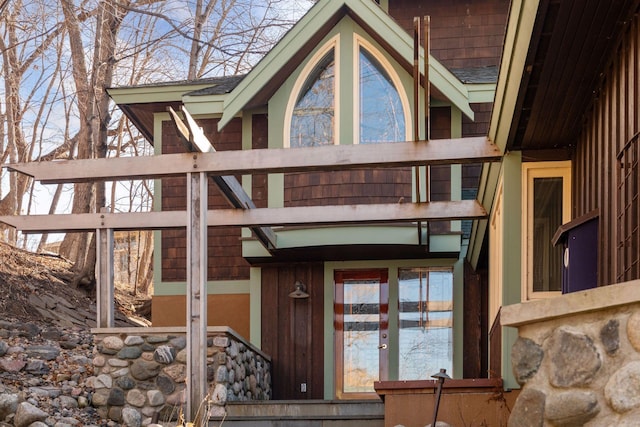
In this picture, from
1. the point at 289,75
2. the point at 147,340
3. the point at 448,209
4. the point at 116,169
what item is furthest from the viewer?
the point at 289,75

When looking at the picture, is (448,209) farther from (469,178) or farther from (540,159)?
(469,178)

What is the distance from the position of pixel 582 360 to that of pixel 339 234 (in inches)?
279

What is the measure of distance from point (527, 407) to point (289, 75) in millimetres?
7662

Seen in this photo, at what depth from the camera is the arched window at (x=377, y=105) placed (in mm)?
10438

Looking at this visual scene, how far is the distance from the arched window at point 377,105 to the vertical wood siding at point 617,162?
4.52 meters

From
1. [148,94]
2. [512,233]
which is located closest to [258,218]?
[512,233]

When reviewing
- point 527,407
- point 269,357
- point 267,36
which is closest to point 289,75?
point 269,357

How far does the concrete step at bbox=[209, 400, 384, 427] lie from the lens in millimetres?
7133

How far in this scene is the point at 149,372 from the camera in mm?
7965

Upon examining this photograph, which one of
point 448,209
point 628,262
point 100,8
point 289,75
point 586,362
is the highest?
point 100,8

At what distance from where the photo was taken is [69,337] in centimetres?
1084

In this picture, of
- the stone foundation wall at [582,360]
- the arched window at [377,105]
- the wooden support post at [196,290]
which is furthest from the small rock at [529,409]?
the arched window at [377,105]

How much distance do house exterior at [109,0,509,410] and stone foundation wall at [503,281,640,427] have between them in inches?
240

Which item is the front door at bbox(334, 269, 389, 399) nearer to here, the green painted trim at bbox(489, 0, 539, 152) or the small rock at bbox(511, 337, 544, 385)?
the green painted trim at bbox(489, 0, 539, 152)
